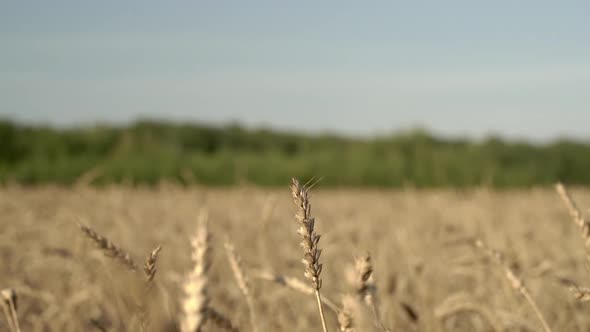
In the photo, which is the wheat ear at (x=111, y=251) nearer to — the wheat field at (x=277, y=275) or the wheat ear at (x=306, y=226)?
the wheat field at (x=277, y=275)

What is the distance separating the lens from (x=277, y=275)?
3.31ft

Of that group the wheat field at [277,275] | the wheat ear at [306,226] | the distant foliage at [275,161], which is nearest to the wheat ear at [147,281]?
the wheat field at [277,275]

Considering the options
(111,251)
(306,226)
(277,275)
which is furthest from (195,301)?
(277,275)

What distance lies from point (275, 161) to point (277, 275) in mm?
14656

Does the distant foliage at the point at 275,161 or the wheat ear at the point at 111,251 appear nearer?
the wheat ear at the point at 111,251

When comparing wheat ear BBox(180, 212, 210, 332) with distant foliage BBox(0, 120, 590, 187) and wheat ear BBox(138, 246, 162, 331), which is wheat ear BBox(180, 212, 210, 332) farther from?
distant foliage BBox(0, 120, 590, 187)

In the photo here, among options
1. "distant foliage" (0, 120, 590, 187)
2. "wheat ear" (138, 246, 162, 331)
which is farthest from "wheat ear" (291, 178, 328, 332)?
"distant foliage" (0, 120, 590, 187)

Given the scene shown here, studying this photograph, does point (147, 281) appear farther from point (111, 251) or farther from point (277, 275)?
point (277, 275)

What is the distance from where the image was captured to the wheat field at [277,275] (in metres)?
0.60

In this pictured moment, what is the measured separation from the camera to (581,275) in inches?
123

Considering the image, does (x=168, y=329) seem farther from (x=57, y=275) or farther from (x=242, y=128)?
(x=242, y=128)

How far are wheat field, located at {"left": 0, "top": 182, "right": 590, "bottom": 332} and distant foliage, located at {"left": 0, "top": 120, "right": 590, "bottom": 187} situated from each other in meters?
9.36

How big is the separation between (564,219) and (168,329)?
19.8ft

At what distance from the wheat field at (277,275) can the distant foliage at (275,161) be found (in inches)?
369
